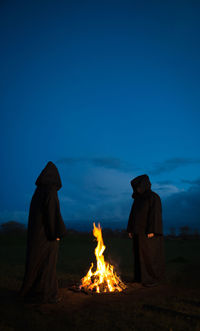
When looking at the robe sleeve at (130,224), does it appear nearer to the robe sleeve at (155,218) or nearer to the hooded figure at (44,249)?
the robe sleeve at (155,218)

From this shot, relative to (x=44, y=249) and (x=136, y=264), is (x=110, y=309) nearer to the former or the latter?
(x=44, y=249)

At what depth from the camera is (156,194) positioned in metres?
8.52

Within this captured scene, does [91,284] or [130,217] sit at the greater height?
[130,217]

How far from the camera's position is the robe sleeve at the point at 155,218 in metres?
7.90

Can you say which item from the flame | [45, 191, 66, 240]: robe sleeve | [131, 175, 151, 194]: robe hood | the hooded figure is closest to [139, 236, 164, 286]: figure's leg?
→ the flame

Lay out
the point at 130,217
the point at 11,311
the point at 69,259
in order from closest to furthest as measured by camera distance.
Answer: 1. the point at 11,311
2. the point at 130,217
3. the point at 69,259

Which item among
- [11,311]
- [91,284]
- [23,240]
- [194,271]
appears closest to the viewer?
[11,311]

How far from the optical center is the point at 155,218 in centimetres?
796

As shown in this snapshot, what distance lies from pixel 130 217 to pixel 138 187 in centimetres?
96

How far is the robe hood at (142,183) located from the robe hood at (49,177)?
2828mm

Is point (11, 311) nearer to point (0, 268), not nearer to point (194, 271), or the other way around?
point (0, 268)

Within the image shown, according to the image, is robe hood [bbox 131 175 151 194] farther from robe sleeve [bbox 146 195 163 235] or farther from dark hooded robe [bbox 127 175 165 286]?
robe sleeve [bbox 146 195 163 235]

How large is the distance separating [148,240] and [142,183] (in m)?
1.68

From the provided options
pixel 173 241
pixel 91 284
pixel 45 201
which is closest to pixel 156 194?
pixel 91 284
